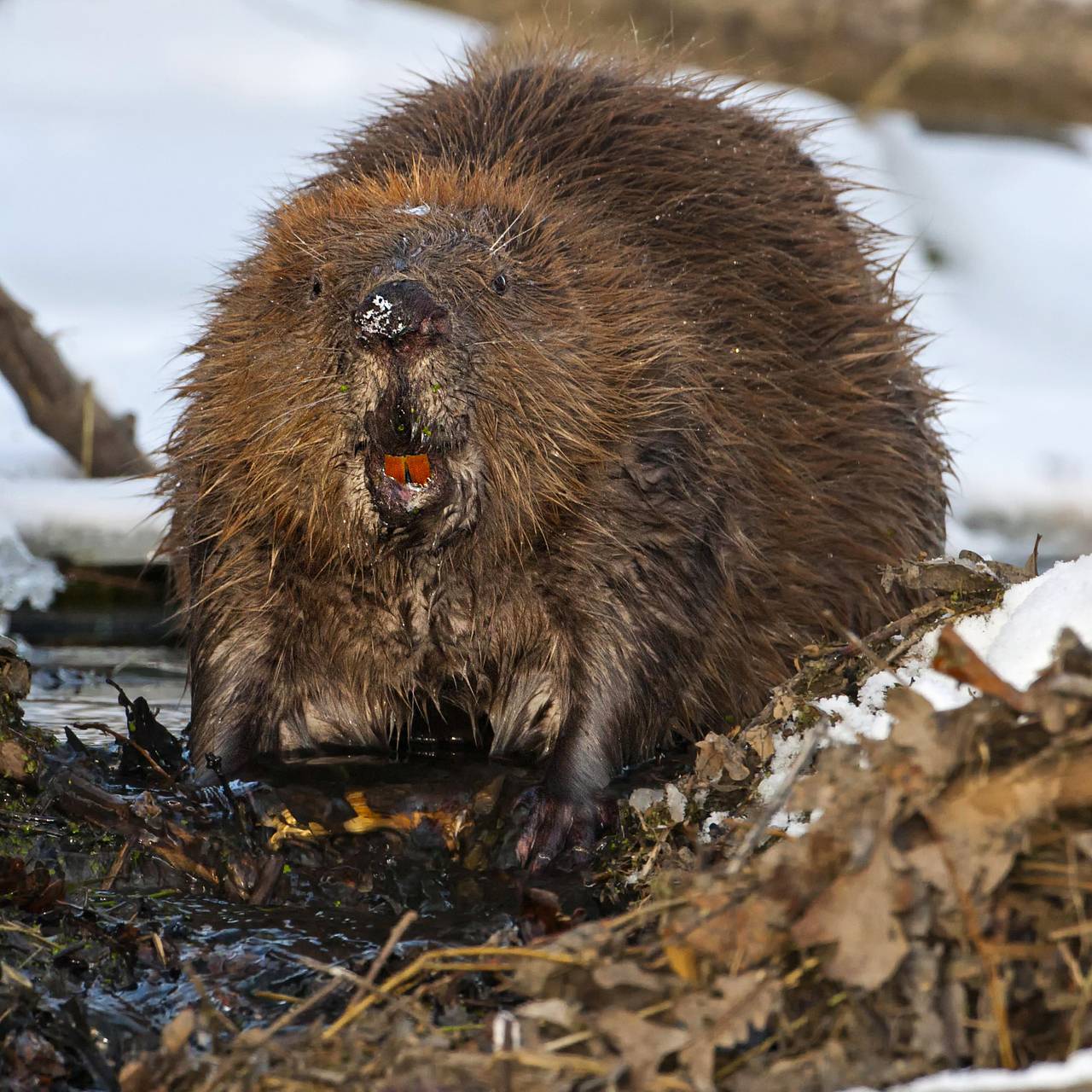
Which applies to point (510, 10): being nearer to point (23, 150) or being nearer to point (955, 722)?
point (23, 150)

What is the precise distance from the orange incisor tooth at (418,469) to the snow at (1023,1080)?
139cm

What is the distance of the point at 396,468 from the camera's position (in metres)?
2.65

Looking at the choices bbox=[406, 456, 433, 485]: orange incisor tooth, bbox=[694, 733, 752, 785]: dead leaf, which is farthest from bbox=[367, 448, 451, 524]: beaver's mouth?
bbox=[694, 733, 752, 785]: dead leaf

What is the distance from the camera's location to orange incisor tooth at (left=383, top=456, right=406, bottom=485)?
8.67ft

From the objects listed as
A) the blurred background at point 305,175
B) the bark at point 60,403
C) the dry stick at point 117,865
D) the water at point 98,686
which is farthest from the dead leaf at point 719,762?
the bark at point 60,403

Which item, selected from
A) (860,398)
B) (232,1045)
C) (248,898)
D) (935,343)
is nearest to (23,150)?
(935,343)

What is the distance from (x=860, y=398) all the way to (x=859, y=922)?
6.78 ft

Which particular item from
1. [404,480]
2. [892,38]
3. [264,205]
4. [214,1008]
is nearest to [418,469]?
[404,480]

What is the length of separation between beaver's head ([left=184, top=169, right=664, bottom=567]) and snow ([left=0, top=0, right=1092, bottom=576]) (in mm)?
2616

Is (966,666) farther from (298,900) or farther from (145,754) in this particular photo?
(145,754)

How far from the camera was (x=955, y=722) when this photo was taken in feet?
5.53

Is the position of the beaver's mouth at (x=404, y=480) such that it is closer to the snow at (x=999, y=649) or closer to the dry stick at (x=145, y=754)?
the dry stick at (x=145, y=754)

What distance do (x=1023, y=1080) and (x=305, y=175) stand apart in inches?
266

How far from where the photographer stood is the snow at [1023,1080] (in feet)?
4.54
